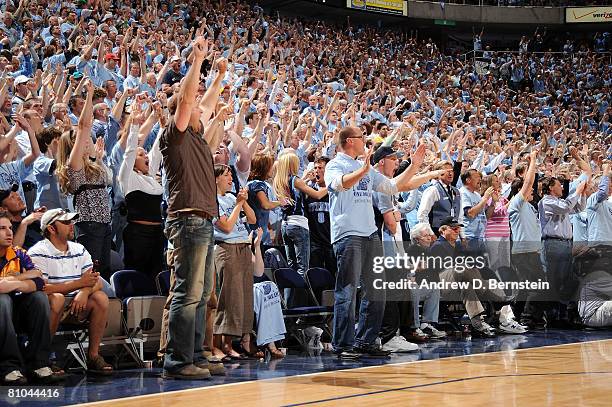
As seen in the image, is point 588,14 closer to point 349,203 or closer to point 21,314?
point 349,203

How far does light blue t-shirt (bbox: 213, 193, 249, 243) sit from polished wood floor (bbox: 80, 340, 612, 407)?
5.01 ft

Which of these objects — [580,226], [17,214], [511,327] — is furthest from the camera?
[580,226]

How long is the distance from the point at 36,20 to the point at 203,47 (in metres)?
8.81

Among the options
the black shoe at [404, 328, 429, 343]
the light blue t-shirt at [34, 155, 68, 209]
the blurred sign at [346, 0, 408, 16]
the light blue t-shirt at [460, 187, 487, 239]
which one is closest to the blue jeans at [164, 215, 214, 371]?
the light blue t-shirt at [34, 155, 68, 209]

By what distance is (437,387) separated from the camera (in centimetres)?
589

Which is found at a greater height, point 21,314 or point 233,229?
point 233,229

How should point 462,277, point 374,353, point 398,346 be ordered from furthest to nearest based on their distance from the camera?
point 462,277
point 398,346
point 374,353

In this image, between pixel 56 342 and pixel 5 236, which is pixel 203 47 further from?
pixel 56 342

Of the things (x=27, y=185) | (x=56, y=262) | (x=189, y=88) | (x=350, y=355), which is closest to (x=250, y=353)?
(x=350, y=355)

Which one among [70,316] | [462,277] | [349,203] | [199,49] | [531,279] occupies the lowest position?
[531,279]

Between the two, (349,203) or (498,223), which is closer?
(349,203)

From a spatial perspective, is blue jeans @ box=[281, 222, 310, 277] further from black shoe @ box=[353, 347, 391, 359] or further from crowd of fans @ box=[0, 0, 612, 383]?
black shoe @ box=[353, 347, 391, 359]

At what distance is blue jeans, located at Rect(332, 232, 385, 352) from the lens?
24.5 feet

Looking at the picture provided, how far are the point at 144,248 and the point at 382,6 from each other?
22710 millimetres
